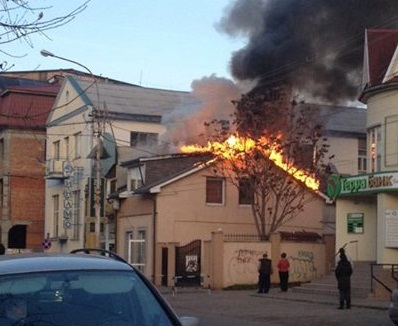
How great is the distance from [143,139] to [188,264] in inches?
557

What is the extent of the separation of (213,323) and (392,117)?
46.0ft

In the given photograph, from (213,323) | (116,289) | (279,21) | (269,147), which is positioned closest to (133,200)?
(269,147)

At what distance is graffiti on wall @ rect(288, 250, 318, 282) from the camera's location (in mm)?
40000

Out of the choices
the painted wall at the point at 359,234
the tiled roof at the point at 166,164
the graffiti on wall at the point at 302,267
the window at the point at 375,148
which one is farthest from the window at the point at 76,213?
the window at the point at 375,148

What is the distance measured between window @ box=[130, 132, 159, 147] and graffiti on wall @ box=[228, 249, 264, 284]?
14.9 meters

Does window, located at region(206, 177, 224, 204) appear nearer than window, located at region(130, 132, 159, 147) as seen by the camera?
Yes

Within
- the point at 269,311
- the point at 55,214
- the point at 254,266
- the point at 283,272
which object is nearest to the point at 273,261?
the point at 254,266

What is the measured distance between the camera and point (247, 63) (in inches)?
1785

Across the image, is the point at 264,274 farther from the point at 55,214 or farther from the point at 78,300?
the point at 78,300

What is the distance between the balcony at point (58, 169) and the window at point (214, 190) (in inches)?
434

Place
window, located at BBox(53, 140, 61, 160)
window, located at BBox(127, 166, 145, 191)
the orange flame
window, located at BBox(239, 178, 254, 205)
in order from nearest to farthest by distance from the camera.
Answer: the orange flame, window, located at BBox(239, 178, 254, 205), window, located at BBox(127, 166, 145, 191), window, located at BBox(53, 140, 61, 160)

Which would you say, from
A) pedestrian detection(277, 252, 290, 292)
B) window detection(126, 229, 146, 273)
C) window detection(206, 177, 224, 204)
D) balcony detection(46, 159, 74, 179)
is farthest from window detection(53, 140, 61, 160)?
pedestrian detection(277, 252, 290, 292)

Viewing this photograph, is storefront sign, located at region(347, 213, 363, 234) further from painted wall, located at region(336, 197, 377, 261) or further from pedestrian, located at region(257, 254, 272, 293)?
pedestrian, located at region(257, 254, 272, 293)

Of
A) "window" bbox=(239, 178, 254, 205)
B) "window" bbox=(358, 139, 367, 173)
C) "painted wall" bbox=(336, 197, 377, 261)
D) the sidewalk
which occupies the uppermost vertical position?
"window" bbox=(358, 139, 367, 173)
